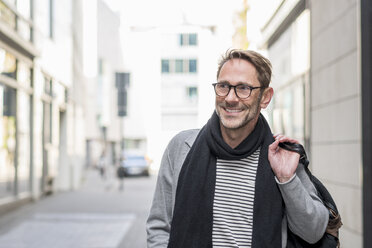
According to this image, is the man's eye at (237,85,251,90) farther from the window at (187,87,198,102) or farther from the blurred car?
the window at (187,87,198,102)

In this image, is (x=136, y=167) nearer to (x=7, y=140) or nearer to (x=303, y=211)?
(x=7, y=140)

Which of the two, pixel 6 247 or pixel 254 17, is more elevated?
pixel 254 17

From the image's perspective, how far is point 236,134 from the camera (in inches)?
98.3

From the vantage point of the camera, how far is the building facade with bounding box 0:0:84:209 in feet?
39.5

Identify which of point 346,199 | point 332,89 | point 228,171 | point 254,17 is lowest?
point 346,199

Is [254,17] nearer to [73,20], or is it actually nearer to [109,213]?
[109,213]

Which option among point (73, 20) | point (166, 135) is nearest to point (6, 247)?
point (73, 20)

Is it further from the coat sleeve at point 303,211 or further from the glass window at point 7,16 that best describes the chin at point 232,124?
the glass window at point 7,16

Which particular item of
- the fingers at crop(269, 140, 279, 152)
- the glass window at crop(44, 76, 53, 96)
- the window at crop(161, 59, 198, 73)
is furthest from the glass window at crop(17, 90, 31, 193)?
the window at crop(161, 59, 198, 73)

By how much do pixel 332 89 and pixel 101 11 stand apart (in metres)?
37.7

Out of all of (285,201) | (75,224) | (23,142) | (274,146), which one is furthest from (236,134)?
(23,142)

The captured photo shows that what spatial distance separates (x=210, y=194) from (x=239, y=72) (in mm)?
510

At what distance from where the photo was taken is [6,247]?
315 inches

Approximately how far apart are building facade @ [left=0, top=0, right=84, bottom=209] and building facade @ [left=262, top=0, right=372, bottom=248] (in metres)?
5.68
